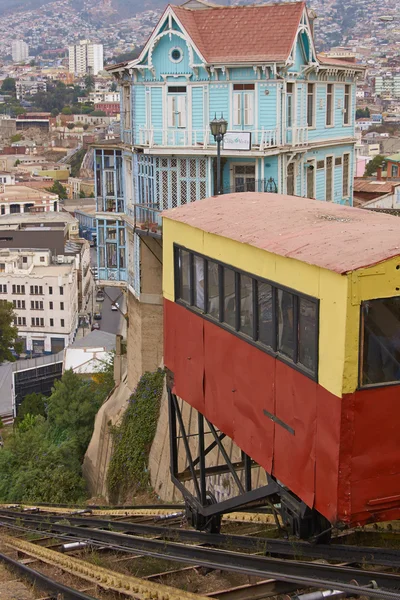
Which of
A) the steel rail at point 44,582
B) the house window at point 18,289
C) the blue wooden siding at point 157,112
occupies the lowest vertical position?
the house window at point 18,289

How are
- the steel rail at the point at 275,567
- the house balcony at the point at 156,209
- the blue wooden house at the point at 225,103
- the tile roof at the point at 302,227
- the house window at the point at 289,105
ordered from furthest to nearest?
1. the house window at the point at 289,105
2. the house balcony at the point at 156,209
3. the blue wooden house at the point at 225,103
4. the tile roof at the point at 302,227
5. the steel rail at the point at 275,567

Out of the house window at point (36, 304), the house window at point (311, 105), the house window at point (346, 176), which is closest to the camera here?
the house window at point (311, 105)

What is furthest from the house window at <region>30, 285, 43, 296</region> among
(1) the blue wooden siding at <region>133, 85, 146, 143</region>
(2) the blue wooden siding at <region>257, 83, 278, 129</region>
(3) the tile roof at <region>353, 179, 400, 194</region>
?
(2) the blue wooden siding at <region>257, 83, 278, 129</region>

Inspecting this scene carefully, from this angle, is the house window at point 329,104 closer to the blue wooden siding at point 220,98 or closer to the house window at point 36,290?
the blue wooden siding at point 220,98

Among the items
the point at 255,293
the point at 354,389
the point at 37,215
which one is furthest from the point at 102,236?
the point at 37,215

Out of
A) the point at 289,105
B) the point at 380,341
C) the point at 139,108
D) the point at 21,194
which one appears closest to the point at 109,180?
the point at 139,108

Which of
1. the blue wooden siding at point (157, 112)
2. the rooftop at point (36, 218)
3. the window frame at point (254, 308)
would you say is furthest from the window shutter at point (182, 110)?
the rooftop at point (36, 218)

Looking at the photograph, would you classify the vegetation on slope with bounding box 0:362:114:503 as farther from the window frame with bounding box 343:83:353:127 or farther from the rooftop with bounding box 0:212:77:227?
the rooftop with bounding box 0:212:77:227
